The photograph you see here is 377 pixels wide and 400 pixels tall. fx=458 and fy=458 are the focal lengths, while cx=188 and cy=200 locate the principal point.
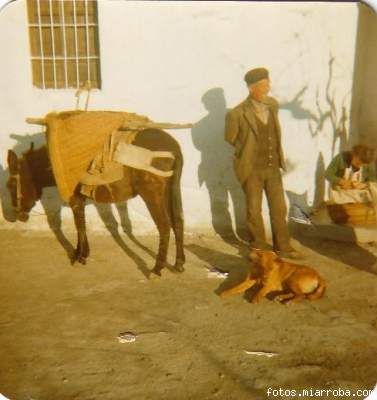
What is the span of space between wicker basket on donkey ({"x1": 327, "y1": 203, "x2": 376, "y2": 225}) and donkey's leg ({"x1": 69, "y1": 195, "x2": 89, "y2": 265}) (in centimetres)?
299

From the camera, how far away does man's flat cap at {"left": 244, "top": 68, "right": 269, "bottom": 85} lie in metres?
5.09

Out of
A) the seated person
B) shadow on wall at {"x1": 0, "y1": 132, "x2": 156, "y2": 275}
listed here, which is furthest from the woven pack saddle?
the seated person

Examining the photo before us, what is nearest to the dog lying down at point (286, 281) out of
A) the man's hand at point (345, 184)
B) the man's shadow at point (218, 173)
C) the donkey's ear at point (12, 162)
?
the man's shadow at point (218, 173)

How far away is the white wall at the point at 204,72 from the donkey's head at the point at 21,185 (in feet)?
1.86

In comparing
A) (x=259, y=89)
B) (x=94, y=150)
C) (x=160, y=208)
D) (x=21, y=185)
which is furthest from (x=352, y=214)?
(x=21, y=185)

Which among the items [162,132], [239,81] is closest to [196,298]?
[162,132]

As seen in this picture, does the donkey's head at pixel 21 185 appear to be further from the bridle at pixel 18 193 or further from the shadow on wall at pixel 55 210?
the shadow on wall at pixel 55 210

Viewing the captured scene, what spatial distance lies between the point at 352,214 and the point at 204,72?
2486mm

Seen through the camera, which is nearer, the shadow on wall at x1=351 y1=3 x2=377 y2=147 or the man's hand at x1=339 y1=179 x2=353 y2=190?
the shadow on wall at x1=351 y1=3 x2=377 y2=147

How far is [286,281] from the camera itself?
4453 millimetres

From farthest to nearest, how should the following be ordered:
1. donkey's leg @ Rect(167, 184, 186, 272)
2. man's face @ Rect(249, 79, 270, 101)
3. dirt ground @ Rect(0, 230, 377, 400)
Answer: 1. man's face @ Rect(249, 79, 270, 101)
2. donkey's leg @ Rect(167, 184, 186, 272)
3. dirt ground @ Rect(0, 230, 377, 400)

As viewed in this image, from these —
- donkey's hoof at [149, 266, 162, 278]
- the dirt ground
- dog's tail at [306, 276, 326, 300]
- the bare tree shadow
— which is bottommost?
the dirt ground

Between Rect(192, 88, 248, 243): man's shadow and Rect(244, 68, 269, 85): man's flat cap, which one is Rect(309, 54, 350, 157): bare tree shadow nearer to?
Rect(244, 68, 269, 85): man's flat cap

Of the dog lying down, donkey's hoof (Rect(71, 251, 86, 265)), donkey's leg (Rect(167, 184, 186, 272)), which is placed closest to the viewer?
the dog lying down
